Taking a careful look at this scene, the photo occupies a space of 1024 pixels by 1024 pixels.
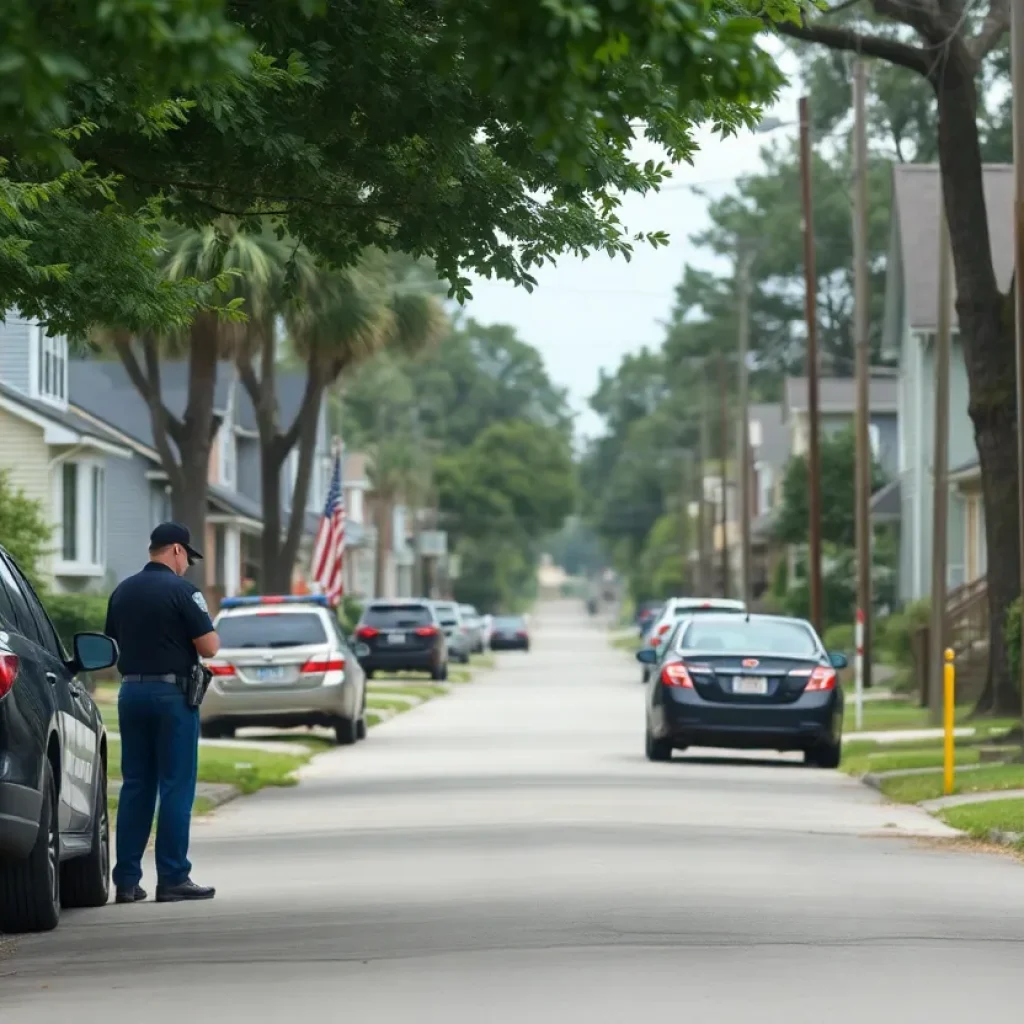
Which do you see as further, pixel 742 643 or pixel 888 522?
pixel 888 522

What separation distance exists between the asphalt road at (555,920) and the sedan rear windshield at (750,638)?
3.30 metres

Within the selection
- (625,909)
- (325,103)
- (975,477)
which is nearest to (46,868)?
Result: (625,909)

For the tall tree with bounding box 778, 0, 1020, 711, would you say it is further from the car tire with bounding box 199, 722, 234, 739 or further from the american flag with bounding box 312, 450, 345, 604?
the american flag with bounding box 312, 450, 345, 604

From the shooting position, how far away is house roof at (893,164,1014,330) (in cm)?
5672

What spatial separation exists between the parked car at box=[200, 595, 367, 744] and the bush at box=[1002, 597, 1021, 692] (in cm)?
761

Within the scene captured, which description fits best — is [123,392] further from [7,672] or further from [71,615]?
[7,672]

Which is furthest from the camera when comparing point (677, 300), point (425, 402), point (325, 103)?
point (425, 402)

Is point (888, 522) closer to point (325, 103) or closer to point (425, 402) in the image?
point (325, 103)

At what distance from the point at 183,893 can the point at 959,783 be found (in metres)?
10.2

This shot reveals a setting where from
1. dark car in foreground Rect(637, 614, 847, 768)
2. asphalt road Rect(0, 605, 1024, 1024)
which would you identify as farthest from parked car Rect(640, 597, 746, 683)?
asphalt road Rect(0, 605, 1024, 1024)

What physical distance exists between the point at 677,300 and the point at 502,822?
352 ft

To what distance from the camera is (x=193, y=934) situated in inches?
484

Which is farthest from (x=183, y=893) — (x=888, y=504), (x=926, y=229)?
(x=888, y=504)

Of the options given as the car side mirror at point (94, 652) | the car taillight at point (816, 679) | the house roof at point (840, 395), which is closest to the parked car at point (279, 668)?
the car taillight at point (816, 679)
